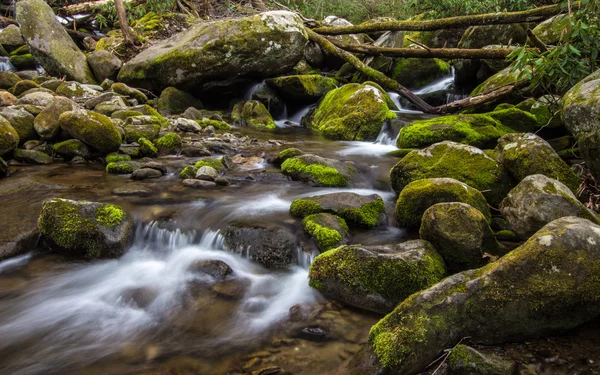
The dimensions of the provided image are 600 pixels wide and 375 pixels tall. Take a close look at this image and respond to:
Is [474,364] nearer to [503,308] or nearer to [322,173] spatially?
[503,308]

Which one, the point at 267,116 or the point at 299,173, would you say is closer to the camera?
the point at 299,173

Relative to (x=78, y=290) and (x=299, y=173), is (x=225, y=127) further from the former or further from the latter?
(x=78, y=290)

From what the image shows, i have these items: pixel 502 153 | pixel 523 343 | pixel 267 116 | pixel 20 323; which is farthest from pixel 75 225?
pixel 267 116

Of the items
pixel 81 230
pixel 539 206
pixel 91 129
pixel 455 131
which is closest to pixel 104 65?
pixel 91 129

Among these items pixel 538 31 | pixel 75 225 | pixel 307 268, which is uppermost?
pixel 538 31

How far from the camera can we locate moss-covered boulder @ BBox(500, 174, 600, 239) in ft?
12.8

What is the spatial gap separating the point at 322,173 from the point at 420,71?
9.93 m

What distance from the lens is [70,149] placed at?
7773 millimetres

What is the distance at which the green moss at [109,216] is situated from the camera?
4674 millimetres

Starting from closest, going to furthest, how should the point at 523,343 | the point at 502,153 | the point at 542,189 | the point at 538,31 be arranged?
the point at 523,343 → the point at 542,189 → the point at 502,153 → the point at 538,31

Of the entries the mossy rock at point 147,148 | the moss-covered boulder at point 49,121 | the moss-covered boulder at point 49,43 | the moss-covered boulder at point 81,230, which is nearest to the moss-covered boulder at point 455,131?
the mossy rock at point 147,148

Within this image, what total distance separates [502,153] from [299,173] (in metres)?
3.49

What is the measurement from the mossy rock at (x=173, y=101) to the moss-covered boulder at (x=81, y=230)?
886 centimetres

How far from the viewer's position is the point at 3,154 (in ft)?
23.8
